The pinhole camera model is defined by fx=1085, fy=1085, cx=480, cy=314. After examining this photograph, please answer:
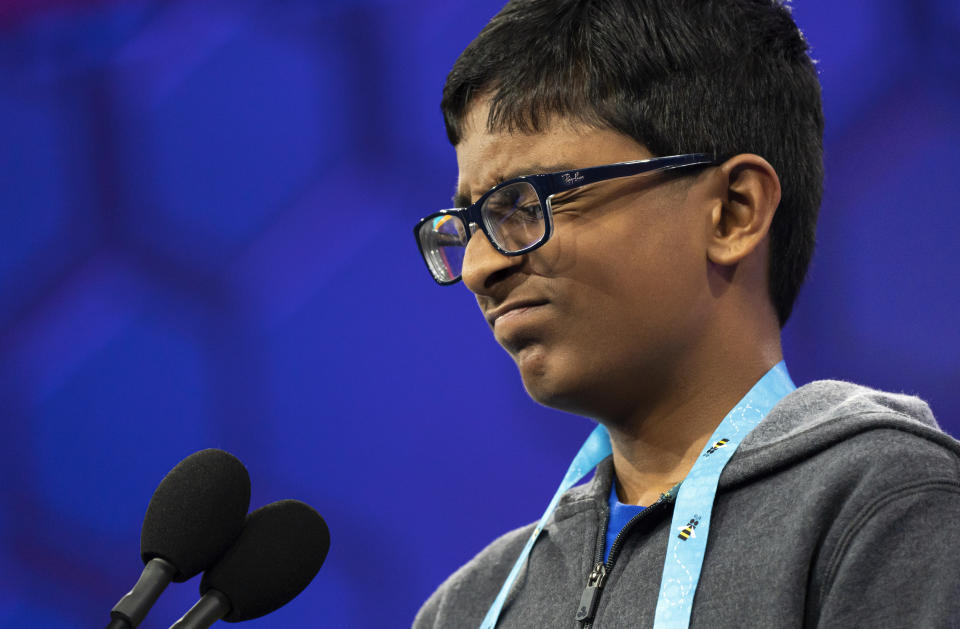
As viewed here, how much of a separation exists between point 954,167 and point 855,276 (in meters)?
0.21

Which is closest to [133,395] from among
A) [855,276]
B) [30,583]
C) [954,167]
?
[30,583]

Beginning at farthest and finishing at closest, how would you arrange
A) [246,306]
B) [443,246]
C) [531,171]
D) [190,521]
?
[246,306] → [443,246] → [531,171] → [190,521]

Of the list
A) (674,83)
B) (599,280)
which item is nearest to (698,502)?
(599,280)

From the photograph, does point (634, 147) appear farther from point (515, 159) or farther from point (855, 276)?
point (855, 276)

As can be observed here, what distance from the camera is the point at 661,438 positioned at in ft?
3.89

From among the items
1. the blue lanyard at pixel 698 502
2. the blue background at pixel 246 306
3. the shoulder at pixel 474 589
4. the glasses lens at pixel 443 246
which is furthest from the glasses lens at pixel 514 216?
the blue background at pixel 246 306

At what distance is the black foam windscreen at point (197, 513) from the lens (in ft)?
2.94

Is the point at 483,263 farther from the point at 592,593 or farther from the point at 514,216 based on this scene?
the point at 592,593

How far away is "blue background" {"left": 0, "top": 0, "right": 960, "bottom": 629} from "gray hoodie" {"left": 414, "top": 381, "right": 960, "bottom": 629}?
71 centimetres

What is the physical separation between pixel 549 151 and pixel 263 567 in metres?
0.51

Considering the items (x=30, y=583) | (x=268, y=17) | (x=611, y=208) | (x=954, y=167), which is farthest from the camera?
(x=268, y=17)

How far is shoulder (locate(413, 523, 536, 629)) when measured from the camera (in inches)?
52.9

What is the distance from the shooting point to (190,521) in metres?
0.91

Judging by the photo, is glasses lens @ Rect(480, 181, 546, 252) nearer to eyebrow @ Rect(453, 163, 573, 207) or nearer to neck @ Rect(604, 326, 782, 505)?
eyebrow @ Rect(453, 163, 573, 207)
